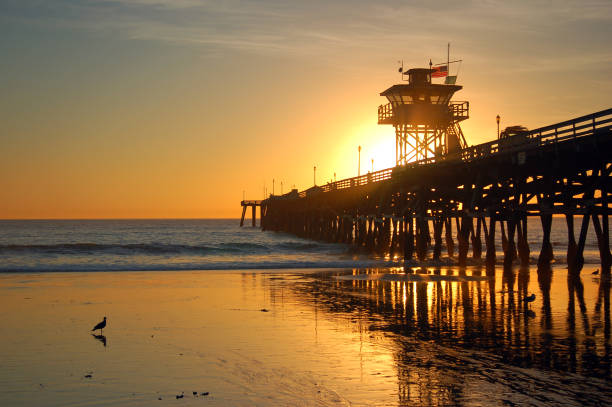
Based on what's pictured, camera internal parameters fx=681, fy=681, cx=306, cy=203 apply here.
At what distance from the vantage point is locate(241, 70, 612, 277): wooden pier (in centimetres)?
2238

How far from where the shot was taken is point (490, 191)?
28203 millimetres

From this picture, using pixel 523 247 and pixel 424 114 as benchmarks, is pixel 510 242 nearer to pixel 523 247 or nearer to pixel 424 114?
pixel 523 247

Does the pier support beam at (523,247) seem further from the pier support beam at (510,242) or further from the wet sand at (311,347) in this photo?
the wet sand at (311,347)

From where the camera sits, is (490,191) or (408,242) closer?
(490,191)

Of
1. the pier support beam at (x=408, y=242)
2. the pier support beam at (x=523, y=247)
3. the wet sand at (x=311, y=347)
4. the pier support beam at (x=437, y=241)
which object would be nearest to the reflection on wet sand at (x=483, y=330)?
the wet sand at (x=311, y=347)

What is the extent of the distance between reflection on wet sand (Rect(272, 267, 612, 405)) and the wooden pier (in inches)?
109

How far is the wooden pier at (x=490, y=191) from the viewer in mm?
22375

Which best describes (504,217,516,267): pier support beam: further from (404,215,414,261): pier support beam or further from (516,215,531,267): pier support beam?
(404,215,414,261): pier support beam

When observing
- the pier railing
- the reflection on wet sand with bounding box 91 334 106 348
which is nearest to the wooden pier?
the pier railing

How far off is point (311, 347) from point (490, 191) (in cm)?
1732

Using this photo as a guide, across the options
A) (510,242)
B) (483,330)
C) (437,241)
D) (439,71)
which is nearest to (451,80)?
(439,71)

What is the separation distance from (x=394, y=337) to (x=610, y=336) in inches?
166

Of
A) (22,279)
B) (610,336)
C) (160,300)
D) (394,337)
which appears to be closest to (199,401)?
(394,337)

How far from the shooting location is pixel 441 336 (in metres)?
13.9
